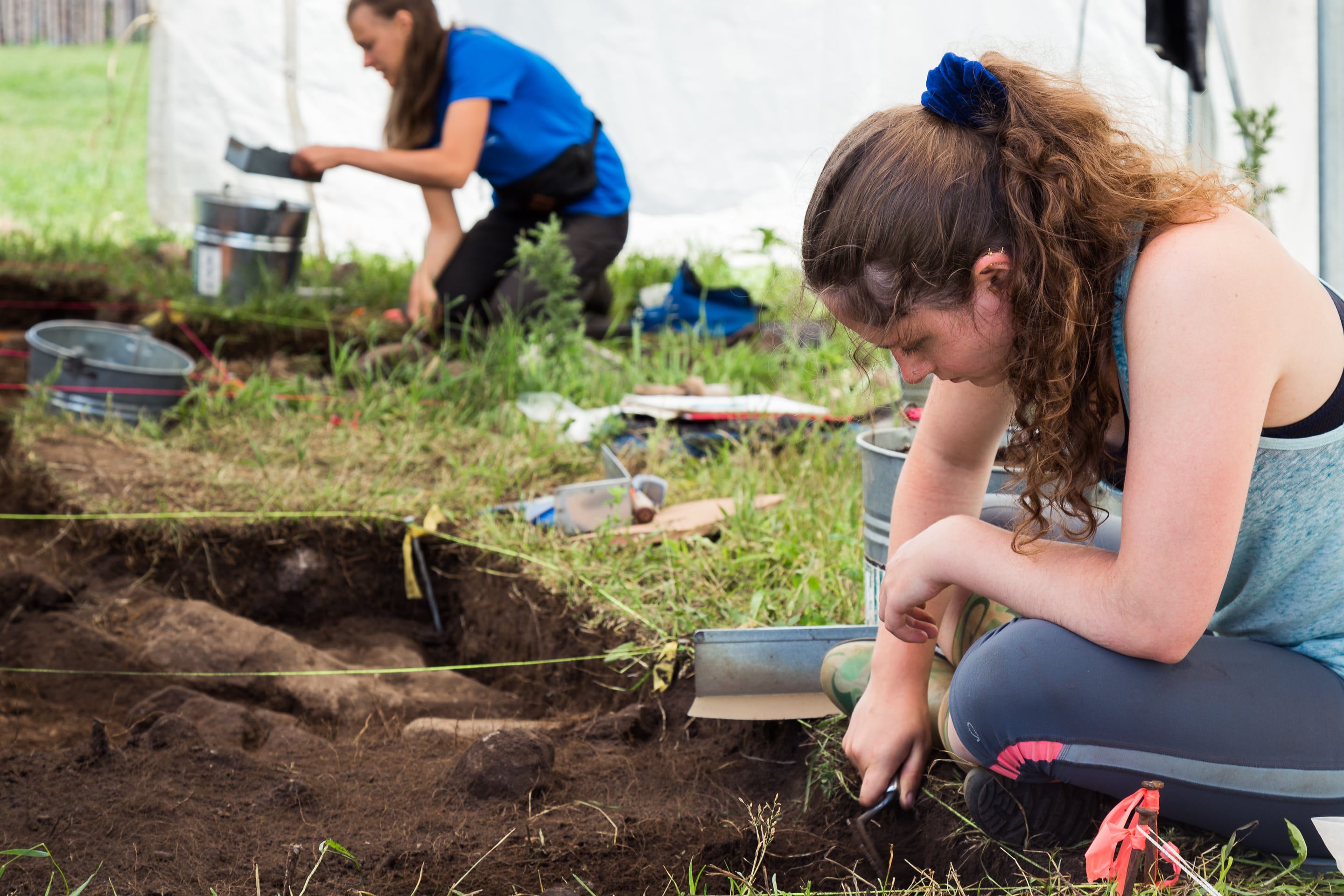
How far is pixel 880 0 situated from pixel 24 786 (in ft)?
13.4

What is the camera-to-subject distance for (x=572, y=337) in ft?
10.0

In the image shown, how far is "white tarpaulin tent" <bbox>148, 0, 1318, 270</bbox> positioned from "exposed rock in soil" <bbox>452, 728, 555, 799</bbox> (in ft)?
10.9

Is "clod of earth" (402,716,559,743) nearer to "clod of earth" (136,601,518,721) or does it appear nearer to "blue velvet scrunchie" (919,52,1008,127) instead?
"clod of earth" (136,601,518,721)

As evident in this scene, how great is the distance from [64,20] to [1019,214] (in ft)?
43.4

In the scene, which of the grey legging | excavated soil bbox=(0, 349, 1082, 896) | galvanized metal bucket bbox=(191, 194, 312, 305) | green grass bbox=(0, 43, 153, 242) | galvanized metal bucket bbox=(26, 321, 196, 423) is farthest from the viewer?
green grass bbox=(0, 43, 153, 242)

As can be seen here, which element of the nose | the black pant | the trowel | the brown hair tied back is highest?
the brown hair tied back

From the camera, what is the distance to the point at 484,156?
Result: 11.6ft

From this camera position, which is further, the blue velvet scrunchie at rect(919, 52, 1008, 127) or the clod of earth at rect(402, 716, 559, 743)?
the clod of earth at rect(402, 716, 559, 743)

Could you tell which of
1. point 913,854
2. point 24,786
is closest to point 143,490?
point 24,786

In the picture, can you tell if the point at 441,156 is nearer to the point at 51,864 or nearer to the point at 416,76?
the point at 416,76

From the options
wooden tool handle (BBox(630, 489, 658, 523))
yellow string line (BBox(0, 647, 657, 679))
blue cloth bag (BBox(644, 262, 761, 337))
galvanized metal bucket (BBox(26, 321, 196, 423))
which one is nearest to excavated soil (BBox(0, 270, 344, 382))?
galvanized metal bucket (BBox(26, 321, 196, 423))

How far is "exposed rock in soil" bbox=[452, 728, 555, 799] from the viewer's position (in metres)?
1.38

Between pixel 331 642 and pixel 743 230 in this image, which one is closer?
pixel 331 642

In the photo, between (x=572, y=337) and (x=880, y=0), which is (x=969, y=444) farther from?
(x=880, y=0)
